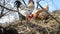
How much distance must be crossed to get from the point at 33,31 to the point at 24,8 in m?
1.47

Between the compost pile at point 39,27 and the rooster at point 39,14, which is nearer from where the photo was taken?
the compost pile at point 39,27

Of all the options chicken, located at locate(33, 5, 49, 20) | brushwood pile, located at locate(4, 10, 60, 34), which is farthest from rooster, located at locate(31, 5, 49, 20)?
brushwood pile, located at locate(4, 10, 60, 34)

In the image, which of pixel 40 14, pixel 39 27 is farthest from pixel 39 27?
pixel 40 14

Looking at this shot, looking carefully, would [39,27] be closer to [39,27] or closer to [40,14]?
[39,27]

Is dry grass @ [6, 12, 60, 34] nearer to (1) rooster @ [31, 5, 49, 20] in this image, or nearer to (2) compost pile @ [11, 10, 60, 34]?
(2) compost pile @ [11, 10, 60, 34]

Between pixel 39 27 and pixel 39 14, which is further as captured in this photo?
pixel 39 14

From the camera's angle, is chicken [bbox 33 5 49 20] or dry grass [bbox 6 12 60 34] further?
chicken [bbox 33 5 49 20]

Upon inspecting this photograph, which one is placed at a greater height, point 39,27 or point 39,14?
point 39,14

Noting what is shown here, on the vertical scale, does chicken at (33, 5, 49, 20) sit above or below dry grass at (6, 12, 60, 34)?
above

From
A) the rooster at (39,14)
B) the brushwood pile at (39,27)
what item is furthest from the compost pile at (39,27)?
the rooster at (39,14)

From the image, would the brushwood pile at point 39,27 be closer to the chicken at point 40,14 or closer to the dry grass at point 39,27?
the dry grass at point 39,27

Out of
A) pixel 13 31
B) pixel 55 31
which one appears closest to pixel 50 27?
pixel 55 31

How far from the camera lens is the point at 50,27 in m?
9.38

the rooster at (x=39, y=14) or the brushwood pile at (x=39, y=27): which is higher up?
the rooster at (x=39, y=14)
